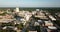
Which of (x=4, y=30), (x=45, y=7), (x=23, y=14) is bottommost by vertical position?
(x=4, y=30)

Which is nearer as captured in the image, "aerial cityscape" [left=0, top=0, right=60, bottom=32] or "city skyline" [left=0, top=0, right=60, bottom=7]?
"aerial cityscape" [left=0, top=0, right=60, bottom=32]

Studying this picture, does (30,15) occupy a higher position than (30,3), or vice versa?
(30,3)

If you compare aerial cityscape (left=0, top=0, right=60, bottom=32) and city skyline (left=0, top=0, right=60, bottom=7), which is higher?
city skyline (left=0, top=0, right=60, bottom=7)

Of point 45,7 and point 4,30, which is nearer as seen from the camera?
point 4,30

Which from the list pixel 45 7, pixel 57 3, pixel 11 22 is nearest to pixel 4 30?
pixel 11 22

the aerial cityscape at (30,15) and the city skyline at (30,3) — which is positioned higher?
the city skyline at (30,3)

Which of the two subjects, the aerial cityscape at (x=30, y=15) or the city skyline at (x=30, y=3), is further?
the city skyline at (x=30, y=3)

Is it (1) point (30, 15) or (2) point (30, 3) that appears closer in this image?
(2) point (30, 3)

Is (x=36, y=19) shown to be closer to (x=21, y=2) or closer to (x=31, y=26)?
(x=31, y=26)
